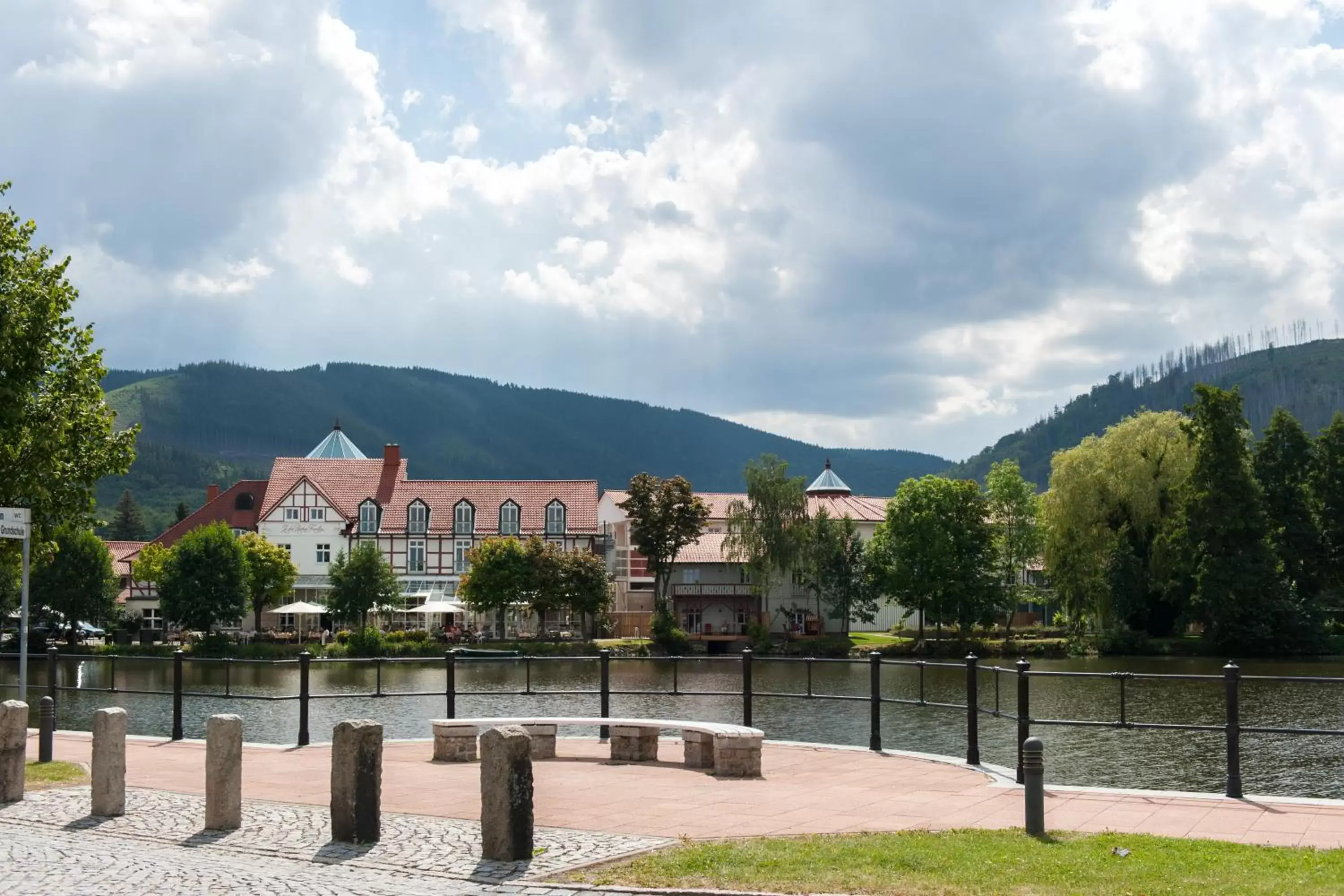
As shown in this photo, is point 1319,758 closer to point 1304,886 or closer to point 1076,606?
point 1304,886

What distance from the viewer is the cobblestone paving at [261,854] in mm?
8680

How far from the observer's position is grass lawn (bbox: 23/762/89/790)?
13516mm

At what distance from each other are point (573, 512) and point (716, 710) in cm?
4667

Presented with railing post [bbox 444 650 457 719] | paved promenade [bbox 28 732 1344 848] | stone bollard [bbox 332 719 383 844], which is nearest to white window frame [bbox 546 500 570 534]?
railing post [bbox 444 650 457 719]

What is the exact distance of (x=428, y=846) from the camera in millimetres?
9969

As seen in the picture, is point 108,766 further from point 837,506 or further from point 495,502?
point 837,506

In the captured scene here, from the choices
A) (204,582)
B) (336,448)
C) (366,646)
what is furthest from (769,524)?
(336,448)

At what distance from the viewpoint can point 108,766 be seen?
1161 cm

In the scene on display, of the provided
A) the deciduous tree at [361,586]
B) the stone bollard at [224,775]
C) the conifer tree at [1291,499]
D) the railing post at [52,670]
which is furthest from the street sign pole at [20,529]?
the conifer tree at [1291,499]

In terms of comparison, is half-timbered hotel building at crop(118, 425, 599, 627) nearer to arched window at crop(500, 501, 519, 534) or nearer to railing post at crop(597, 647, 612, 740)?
arched window at crop(500, 501, 519, 534)

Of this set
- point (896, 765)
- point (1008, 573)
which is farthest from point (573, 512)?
point (896, 765)

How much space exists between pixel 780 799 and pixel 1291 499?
61114 mm

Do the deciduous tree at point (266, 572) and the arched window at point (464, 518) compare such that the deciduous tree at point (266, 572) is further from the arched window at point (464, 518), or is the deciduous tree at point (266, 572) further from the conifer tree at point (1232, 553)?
the conifer tree at point (1232, 553)

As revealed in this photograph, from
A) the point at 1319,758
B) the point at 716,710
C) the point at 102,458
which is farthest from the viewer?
the point at 716,710
